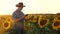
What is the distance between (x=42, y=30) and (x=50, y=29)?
0.31 feet

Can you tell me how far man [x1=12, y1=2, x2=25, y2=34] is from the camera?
1921 mm

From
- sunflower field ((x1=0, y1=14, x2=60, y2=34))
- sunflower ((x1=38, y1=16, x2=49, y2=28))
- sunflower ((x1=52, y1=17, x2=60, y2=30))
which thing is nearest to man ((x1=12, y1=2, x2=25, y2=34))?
sunflower field ((x1=0, y1=14, x2=60, y2=34))

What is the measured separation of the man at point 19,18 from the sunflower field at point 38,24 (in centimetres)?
4

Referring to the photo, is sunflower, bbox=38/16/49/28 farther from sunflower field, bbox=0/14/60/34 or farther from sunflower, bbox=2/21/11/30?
sunflower, bbox=2/21/11/30

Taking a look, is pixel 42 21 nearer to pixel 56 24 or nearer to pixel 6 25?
pixel 56 24

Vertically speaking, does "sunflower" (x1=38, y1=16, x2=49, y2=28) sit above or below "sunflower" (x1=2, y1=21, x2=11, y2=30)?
above

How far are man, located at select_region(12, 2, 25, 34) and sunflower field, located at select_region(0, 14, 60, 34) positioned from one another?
0.14 feet

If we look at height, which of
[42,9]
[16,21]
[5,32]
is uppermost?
[42,9]

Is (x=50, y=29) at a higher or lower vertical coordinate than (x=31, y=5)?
lower

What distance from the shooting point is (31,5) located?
196 cm

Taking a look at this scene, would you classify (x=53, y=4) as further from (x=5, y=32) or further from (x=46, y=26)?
(x=5, y=32)

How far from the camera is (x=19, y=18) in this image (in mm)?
1927

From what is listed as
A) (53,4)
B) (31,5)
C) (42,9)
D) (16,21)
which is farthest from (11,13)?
(53,4)

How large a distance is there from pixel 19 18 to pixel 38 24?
0.24 meters
